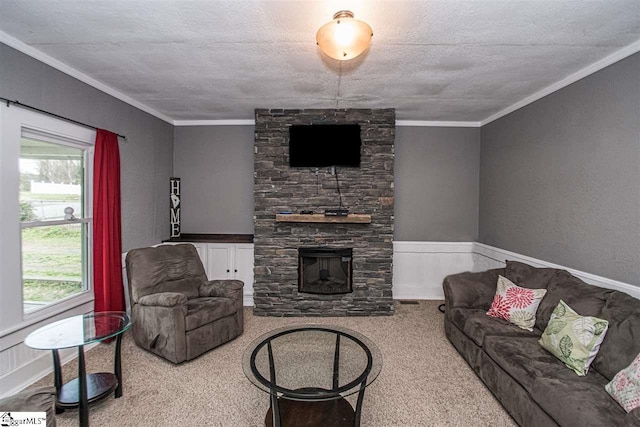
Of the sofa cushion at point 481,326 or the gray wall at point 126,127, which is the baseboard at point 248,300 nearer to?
the gray wall at point 126,127

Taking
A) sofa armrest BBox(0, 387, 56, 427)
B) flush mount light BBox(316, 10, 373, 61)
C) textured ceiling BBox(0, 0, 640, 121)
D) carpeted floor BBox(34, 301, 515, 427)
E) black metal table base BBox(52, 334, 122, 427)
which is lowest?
carpeted floor BBox(34, 301, 515, 427)

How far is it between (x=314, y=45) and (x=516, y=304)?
277 cm

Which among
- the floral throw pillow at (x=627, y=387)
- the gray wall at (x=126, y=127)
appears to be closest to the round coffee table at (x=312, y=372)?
the floral throw pillow at (x=627, y=387)

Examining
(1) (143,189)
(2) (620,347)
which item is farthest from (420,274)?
(1) (143,189)

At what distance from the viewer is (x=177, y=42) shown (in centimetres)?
221

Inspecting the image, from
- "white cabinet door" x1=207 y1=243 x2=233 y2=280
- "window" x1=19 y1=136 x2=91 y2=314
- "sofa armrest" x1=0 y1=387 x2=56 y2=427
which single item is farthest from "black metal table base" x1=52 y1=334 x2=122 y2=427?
"white cabinet door" x1=207 y1=243 x2=233 y2=280

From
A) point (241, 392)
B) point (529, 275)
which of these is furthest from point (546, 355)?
point (241, 392)

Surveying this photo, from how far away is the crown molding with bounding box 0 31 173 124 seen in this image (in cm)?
219

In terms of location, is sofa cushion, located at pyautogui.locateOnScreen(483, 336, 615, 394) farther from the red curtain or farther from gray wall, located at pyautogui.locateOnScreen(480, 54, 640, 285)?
the red curtain

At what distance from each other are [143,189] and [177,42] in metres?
2.20

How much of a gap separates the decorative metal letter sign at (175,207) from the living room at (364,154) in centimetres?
11

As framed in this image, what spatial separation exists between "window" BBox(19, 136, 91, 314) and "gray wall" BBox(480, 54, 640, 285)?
4671 mm

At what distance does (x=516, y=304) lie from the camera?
8.48 ft

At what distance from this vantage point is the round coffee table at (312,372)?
5.31ft
